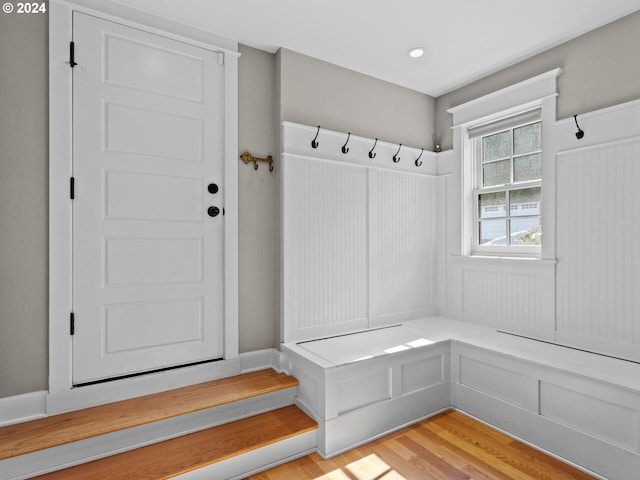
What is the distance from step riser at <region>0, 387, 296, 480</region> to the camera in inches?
61.8

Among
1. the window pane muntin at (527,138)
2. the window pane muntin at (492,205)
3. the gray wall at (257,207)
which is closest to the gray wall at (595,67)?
the window pane muntin at (527,138)

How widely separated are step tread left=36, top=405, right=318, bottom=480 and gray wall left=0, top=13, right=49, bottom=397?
22.3 inches

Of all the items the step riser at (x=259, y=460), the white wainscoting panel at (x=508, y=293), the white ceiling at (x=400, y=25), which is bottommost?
the step riser at (x=259, y=460)

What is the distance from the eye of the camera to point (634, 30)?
6.96ft

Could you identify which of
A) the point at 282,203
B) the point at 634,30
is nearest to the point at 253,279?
the point at 282,203

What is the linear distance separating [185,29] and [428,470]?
2934mm

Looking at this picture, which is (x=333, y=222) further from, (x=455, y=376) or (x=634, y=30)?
(x=634, y=30)

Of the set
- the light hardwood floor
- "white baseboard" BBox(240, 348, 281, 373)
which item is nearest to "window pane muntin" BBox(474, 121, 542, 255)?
the light hardwood floor

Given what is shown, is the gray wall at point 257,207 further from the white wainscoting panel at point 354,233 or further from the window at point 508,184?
the window at point 508,184

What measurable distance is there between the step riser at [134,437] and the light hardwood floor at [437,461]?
37 centimetres

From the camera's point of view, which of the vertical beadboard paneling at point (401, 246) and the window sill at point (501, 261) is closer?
the window sill at point (501, 261)

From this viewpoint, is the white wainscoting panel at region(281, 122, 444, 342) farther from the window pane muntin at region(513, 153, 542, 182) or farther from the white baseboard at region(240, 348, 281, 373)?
the window pane muntin at region(513, 153, 542, 182)

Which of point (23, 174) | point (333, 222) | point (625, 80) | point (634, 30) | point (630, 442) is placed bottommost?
point (630, 442)

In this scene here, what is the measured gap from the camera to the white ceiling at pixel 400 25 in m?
2.05
